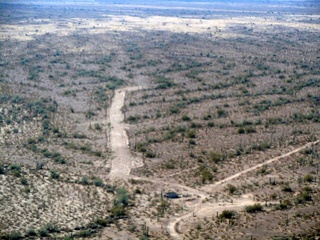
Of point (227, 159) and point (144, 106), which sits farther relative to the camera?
point (144, 106)

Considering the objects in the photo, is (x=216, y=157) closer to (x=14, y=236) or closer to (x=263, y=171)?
(x=263, y=171)

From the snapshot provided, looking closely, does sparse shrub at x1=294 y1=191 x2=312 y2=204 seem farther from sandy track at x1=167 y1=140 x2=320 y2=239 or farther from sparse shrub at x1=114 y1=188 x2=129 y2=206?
sparse shrub at x1=114 y1=188 x2=129 y2=206

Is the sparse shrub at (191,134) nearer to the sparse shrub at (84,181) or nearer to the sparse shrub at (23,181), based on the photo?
the sparse shrub at (84,181)

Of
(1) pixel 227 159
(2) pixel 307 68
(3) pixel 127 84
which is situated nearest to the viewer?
(1) pixel 227 159

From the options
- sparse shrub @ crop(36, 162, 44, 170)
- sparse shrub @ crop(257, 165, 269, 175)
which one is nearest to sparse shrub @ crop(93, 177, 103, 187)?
sparse shrub @ crop(36, 162, 44, 170)

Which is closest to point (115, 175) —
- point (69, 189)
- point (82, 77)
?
point (69, 189)

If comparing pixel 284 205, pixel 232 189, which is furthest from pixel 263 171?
pixel 284 205

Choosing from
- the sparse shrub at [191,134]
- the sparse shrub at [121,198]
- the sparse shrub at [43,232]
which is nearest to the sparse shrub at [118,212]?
the sparse shrub at [121,198]

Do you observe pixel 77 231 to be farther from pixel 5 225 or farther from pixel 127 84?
pixel 127 84
